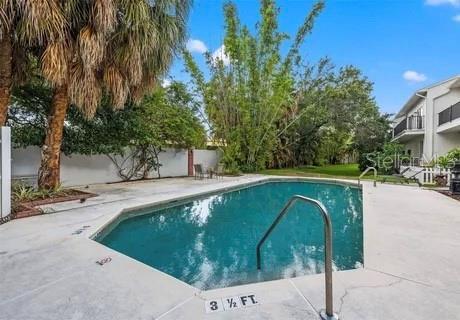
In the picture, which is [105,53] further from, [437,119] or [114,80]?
[437,119]

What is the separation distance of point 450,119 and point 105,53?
16.1 m

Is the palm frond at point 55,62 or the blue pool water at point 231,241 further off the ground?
the palm frond at point 55,62

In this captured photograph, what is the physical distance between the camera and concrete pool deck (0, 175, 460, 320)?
253 centimetres

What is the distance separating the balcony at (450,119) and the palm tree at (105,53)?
534 inches

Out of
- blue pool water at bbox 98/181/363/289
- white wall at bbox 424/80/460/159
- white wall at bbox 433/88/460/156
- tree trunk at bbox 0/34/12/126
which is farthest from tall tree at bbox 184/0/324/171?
tree trunk at bbox 0/34/12/126

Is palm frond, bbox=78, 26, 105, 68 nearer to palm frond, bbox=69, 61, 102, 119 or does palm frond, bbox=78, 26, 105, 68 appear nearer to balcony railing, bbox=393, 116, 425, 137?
palm frond, bbox=69, 61, 102, 119

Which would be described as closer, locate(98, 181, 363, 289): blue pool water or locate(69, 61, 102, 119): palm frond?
locate(98, 181, 363, 289): blue pool water

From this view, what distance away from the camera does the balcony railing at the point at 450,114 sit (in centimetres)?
1420

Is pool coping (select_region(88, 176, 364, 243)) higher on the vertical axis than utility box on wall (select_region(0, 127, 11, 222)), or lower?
lower

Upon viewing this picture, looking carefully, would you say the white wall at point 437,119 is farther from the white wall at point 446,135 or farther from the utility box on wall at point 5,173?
the utility box on wall at point 5,173

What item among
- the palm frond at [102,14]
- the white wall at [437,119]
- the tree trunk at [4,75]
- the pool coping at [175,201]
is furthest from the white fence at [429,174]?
the tree trunk at [4,75]

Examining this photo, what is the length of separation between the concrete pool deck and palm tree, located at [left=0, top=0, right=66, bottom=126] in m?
3.57

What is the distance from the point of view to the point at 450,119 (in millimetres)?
14805

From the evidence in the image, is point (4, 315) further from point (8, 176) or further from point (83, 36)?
point (83, 36)
